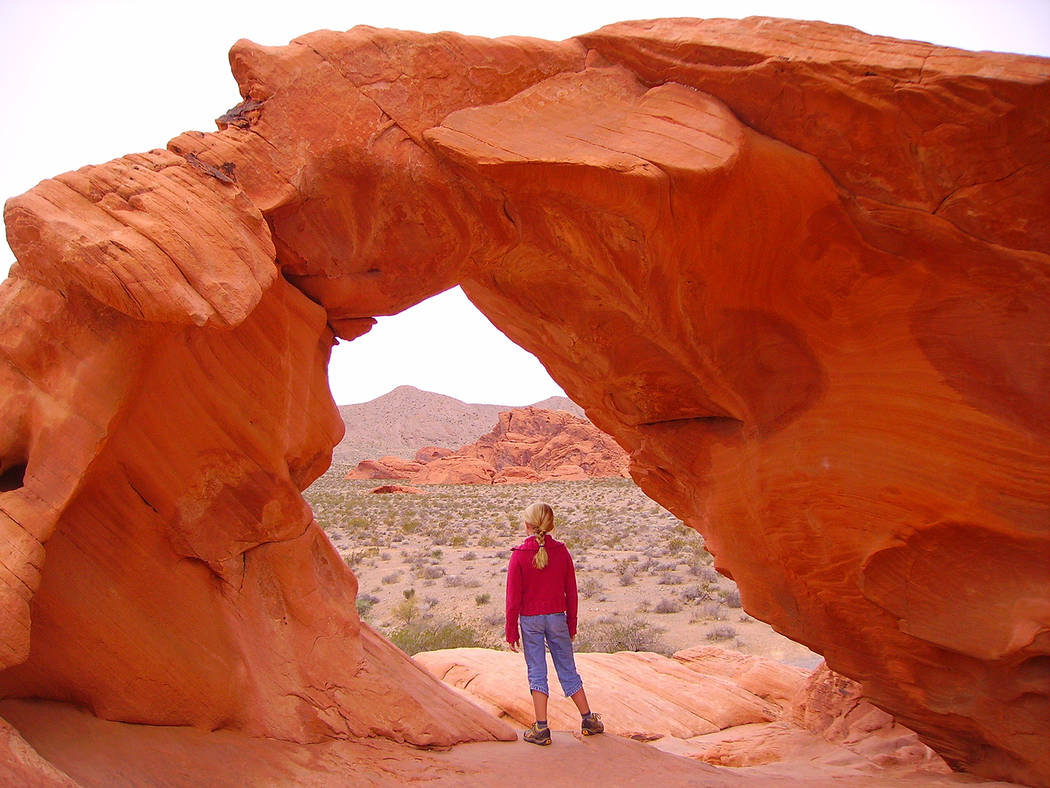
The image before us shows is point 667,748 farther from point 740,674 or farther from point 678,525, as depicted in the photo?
point 678,525

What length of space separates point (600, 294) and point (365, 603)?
29.1ft

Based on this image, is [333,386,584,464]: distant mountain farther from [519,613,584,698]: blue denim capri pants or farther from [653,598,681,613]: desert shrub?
[519,613,584,698]: blue denim capri pants

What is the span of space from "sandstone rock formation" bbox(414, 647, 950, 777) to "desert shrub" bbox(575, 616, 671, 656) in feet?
Result: 4.18

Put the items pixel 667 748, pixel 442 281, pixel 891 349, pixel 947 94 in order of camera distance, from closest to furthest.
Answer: pixel 947 94, pixel 891 349, pixel 442 281, pixel 667 748

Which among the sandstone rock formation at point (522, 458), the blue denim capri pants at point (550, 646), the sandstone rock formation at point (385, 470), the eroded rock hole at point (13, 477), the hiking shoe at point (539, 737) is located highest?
the eroded rock hole at point (13, 477)

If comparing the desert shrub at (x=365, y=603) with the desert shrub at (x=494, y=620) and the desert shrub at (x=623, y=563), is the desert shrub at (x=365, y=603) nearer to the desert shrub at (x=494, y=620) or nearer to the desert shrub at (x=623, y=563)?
the desert shrub at (x=494, y=620)

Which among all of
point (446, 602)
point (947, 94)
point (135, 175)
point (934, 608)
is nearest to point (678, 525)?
point (446, 602)

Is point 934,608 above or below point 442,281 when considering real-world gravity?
below

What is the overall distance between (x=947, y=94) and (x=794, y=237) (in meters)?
1.15

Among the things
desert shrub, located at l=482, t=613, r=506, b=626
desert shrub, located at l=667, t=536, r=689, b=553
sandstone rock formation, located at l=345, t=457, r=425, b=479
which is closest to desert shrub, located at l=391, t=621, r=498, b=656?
desert shrub, located at l=482, t=613, r=506, b=626

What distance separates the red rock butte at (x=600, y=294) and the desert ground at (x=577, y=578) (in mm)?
A: 5637

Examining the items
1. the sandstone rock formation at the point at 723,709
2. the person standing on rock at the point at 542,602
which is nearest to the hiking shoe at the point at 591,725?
the person standing on rock at the point at 542,602

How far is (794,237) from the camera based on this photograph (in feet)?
15.8

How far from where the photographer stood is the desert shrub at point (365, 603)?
1208cm
